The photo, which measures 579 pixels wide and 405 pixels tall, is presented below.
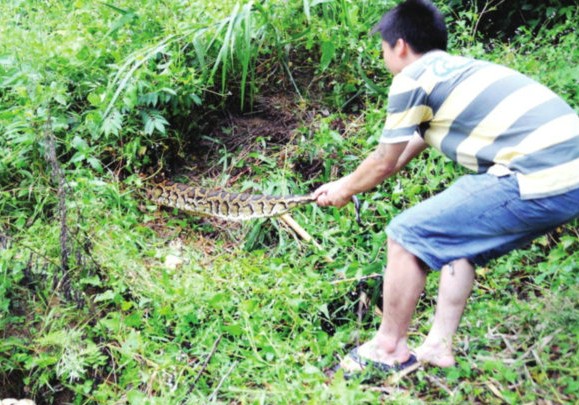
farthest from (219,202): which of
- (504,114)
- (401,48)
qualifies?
(504,114)

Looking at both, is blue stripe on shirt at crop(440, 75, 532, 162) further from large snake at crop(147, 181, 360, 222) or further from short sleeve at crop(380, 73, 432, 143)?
large snake at crop(147, 181, 360, 222)

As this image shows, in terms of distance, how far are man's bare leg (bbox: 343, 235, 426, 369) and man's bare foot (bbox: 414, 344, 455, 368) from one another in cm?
9

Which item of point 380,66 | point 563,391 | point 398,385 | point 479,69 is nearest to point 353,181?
point 479,69

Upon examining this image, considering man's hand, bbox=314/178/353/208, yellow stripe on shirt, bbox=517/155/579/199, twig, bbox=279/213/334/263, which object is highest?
yellow stripe on shirt, bbox=517/155/579/199

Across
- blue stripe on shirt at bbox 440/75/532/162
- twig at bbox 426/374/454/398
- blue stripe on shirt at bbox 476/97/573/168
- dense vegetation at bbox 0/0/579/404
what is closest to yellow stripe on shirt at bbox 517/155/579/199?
blue stripe on shirt at bbox 476/97/573/168

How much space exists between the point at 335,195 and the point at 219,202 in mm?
1776

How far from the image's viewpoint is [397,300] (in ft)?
10.7

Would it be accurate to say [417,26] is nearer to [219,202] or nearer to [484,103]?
[484,103]

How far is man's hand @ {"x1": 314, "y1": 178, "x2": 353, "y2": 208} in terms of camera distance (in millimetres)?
3756

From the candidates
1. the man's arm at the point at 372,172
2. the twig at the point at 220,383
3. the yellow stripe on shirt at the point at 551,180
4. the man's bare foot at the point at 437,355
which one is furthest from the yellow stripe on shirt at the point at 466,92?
the twig at the point at 220,383

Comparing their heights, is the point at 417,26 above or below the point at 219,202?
above

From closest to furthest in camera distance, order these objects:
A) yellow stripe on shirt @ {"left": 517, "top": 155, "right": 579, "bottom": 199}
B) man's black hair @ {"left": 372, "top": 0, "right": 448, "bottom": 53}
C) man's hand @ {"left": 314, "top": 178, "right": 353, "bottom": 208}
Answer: yellow stripe on shirt @ {"left": 517, "top": 155, "right": 579, "bottom": 199} < man's black hair @ {"left": 372, "top": 0, "right": 448, "bottom": 53} < man's hand @ {"left": 314, "top": 178, "right": 353, "bottom": 208}

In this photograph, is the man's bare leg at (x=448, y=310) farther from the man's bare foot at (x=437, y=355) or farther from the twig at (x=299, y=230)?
the twig at (x=299, y=230)

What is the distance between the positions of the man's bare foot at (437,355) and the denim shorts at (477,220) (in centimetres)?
→ 48
